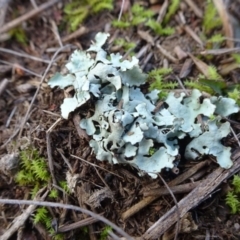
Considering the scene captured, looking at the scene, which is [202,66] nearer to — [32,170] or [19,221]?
[32,170]

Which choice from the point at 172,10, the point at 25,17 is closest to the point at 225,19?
the point at 172,10

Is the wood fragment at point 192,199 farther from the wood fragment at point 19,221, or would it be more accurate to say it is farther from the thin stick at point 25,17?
the thin stick at point 25,17

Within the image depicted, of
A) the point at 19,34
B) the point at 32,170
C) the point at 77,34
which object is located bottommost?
the point at 32,170

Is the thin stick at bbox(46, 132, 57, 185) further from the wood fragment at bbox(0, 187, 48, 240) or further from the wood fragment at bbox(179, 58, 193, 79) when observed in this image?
the wood fragment at bbox(179, 58, 193, 79)

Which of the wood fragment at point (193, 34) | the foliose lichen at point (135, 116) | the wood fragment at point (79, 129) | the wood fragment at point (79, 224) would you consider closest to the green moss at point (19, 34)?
the foliose lichen at point (135, 116)

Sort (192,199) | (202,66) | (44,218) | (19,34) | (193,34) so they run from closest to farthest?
1. (192,199)
2. (44,218)
3. (202,66)
4. (193,34)
5. (19,34)

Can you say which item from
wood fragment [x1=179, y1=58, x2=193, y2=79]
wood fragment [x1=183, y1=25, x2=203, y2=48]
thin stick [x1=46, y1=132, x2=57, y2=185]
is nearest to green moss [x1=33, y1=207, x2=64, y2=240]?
thin stick [x1=46, y1=132, x2=57, y2=185]
